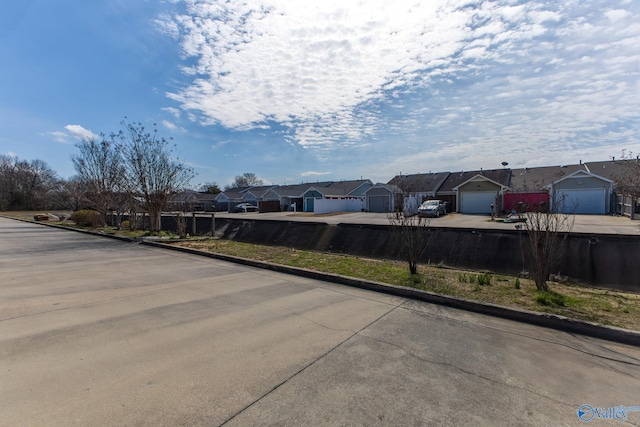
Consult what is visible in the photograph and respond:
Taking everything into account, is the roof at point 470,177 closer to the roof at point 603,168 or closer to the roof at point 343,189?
the roof at point 603,168

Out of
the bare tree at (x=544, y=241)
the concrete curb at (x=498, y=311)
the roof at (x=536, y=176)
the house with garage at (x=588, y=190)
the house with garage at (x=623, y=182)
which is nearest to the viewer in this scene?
the concrete curb at (x=498, y=311)

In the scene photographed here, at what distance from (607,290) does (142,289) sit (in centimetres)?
1042

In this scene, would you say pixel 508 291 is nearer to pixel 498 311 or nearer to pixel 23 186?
pixel 498 311

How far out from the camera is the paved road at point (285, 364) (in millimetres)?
2625

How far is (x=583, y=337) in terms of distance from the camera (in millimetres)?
4473

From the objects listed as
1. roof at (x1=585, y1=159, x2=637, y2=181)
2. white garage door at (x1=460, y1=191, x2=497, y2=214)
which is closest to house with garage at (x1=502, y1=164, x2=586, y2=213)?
roof at (x1=585, y1=159, x2=637, y2=181)

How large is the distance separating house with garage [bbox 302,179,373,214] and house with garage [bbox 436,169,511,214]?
10.7 m

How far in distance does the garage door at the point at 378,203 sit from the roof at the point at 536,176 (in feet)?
43.7

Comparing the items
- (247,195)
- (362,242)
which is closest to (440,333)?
(362,242)

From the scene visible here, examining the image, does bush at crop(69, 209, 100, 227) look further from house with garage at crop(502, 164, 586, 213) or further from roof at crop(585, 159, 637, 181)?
roof at crop(585, 159, 637, 181)

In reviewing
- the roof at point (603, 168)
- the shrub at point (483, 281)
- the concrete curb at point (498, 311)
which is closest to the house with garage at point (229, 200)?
the roof at point (603, 168)

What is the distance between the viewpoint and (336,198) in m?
39.9

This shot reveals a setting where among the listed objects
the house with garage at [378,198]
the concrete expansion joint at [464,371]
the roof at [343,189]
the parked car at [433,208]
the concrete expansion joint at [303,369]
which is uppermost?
the roof at [343,189]

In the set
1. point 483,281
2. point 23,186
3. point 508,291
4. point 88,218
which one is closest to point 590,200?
point 483,281
